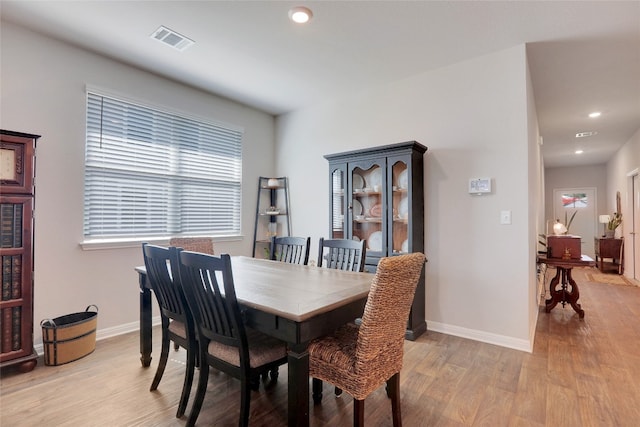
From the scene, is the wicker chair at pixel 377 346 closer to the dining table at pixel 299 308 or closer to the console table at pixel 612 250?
the dining table at pixel 299 308

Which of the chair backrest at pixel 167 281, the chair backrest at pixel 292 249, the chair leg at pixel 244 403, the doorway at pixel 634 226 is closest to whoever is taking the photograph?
the chair leg at pixel 244 403

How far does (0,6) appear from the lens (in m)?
2.33

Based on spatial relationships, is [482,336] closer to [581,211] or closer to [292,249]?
[292,249]

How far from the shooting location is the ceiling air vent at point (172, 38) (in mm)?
2592

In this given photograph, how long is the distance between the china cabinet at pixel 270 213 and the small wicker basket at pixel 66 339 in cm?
210

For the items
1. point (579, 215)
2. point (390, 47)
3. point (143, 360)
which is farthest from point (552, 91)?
point (579, 215)

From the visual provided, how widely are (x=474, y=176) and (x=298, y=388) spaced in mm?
2474

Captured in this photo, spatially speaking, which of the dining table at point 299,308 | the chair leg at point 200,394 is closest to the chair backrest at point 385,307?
the dining table at point 299,308

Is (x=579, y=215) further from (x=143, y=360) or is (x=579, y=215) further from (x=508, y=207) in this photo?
(x=143, y=360)

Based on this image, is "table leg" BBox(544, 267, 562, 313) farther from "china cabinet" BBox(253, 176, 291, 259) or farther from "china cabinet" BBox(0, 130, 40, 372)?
"china cabinet" BBox(0, 130, 40, 372)

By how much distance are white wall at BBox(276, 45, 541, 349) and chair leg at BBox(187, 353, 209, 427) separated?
2301mm

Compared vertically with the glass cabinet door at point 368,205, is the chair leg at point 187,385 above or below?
below

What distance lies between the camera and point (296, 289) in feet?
5.86

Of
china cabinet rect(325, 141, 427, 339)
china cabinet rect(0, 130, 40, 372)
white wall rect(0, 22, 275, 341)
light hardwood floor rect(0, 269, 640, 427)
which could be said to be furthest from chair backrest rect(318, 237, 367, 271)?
china cabinet rect(0, 130, 40, 372)
